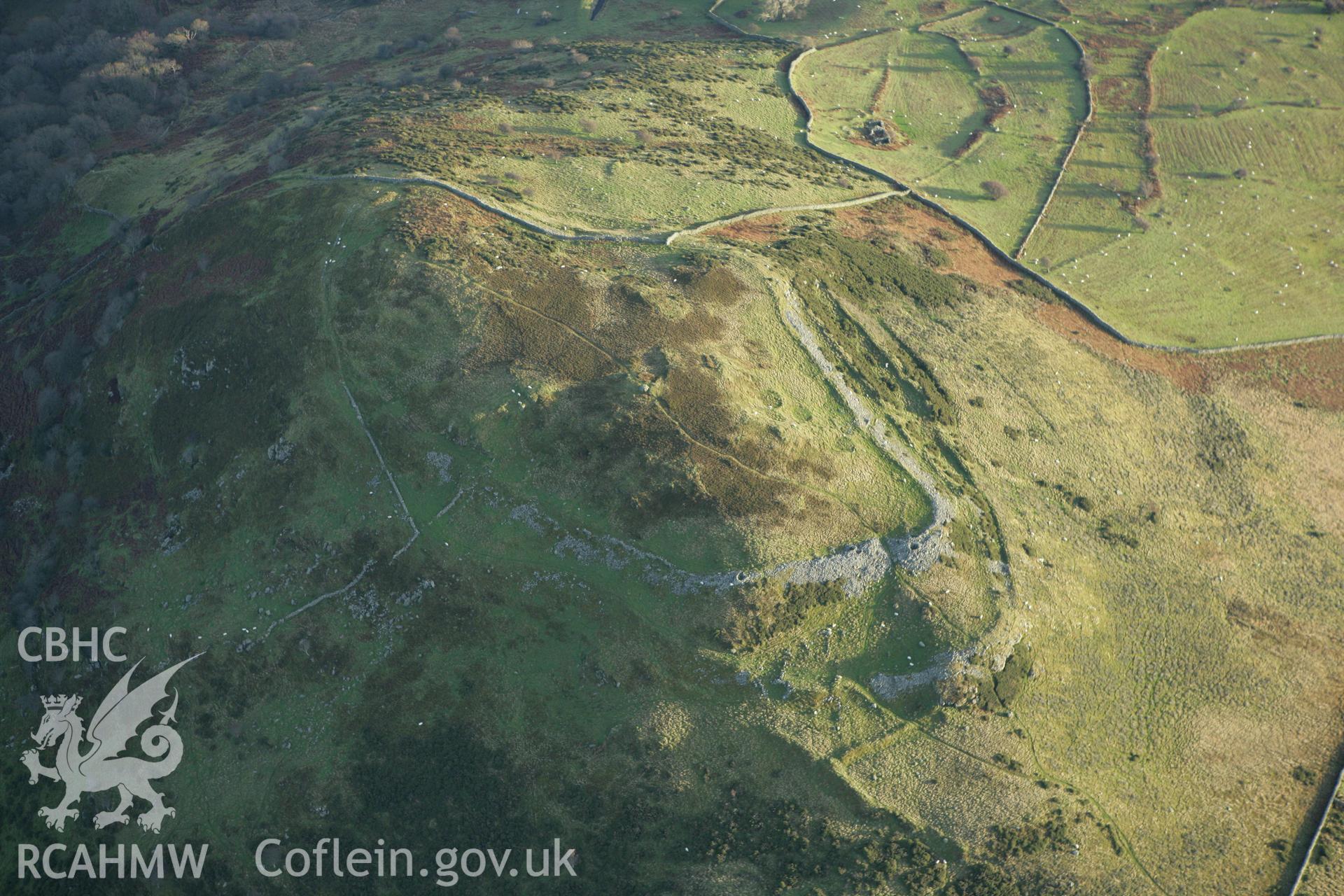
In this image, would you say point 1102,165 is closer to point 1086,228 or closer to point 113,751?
point 1086,228

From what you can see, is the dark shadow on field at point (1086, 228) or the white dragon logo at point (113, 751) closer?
the white dragon logo at point (113, 751)

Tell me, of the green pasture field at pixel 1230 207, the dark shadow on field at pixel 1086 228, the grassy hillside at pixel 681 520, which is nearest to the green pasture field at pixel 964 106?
the dark shadow on field at pixel 1086 228

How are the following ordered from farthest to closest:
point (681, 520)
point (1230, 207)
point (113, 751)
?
1. point (1230, 207)
2. point (113, 751)
3. point (681, 520)

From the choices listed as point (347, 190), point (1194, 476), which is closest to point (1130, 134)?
point (1194, 476)

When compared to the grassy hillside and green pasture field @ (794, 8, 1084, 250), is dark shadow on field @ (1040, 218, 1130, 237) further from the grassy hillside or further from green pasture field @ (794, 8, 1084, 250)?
green pasture field @ (794, 8, 1084, 250)

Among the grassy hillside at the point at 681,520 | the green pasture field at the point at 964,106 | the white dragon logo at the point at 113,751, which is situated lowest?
the white dragon logo at the point at 113,751

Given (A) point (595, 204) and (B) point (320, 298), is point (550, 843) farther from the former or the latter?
(A) point (595, 204)

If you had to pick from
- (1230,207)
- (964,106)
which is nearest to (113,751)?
(964,106)

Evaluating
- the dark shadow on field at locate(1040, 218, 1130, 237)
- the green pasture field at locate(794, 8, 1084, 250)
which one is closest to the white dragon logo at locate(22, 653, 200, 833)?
the green pasture field at locate(794, 8, 1084, 250)

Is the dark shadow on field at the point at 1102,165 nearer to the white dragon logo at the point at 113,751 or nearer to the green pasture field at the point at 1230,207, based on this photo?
the green pasture field at the point at 1230,207
